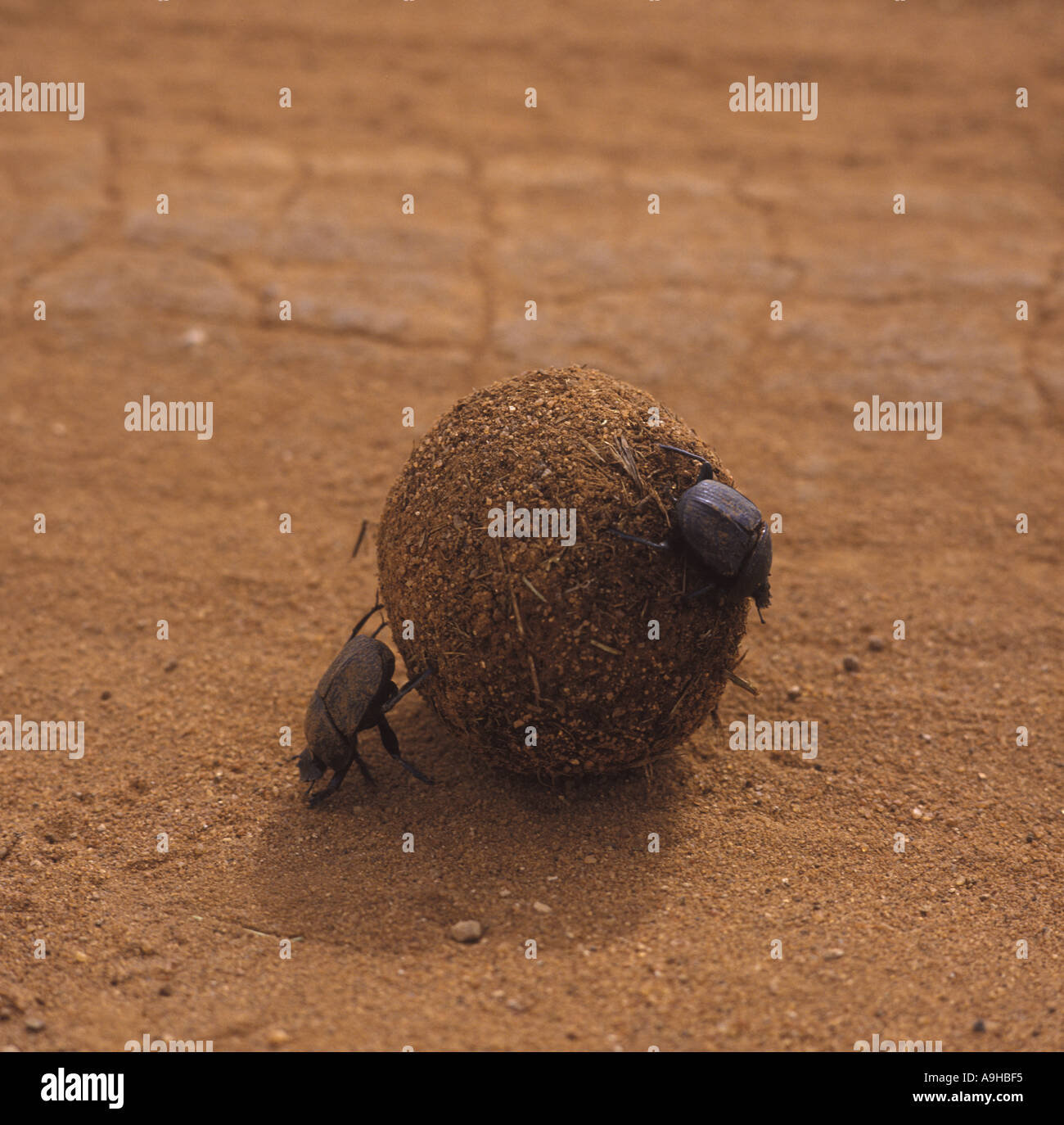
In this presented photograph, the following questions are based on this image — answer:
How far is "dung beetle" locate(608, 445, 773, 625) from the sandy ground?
3.38 feet

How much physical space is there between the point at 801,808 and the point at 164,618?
10.4 feet

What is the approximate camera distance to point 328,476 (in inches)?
236

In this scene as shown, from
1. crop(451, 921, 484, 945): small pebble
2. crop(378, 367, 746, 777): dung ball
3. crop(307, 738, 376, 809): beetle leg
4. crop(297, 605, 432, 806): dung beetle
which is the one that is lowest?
crop(451, 921, 484, 945): small pebble

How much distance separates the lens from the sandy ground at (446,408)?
3322 millimetres

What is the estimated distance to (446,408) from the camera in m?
6.57

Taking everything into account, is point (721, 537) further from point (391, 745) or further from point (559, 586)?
point (391, 745)

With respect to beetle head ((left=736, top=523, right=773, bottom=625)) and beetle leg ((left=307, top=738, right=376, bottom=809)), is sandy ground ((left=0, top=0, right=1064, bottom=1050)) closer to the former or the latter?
beetle leg ((left=307, top=738, right=376, bottom=809))

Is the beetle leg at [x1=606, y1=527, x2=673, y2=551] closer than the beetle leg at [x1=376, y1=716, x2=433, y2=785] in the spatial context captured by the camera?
Yes

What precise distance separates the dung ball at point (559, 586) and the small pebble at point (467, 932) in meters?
0.59

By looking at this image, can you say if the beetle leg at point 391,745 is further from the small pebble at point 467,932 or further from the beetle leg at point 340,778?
the small pebble at point 467,932

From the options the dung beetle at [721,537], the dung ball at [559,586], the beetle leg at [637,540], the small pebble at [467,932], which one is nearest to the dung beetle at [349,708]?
the dung ball at [559,586]

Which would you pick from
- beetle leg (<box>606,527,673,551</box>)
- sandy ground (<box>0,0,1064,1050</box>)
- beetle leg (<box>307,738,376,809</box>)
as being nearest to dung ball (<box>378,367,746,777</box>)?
beetle leg (<box>606,527,673,551</box>)

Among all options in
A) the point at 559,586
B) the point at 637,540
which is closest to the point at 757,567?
the point at 637,540

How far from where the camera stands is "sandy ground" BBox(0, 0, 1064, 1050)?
3.32 metres
